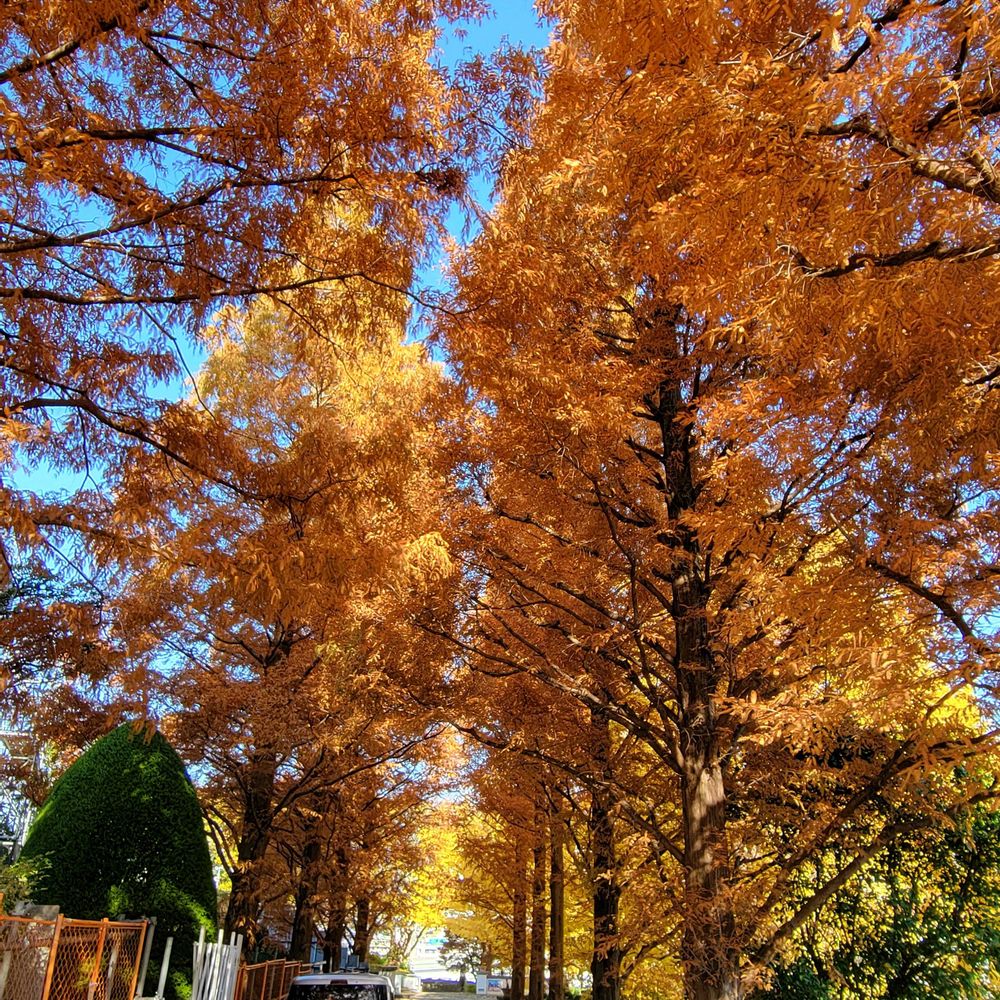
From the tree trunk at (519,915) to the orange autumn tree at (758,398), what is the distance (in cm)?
696

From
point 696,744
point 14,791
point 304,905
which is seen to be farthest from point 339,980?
point 14,791

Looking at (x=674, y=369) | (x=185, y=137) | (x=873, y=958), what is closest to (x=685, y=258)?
(x=674, y=369)

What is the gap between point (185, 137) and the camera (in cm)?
418

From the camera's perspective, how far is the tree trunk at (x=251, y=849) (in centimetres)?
1197

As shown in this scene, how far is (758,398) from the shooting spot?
15.0 ft

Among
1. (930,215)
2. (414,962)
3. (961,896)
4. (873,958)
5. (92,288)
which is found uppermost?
(92,288)

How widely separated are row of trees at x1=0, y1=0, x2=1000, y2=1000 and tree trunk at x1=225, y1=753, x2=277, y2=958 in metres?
4.32

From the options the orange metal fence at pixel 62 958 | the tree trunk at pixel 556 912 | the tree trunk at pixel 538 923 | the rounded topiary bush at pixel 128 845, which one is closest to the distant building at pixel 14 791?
the rounded topiary bush at pixel 128 845

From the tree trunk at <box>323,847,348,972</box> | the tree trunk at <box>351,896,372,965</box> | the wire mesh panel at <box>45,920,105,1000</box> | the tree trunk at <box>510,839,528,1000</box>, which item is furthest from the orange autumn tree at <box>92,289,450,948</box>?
the tree trunk at <box>351,896,372,965</box>

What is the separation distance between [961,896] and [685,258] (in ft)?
23.2

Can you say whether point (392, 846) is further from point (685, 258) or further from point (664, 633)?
point (685, 258)

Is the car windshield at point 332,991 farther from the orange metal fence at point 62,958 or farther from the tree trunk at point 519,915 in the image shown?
the tree trunk at point 519,915

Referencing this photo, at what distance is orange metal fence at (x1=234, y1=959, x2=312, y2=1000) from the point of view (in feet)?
31.8

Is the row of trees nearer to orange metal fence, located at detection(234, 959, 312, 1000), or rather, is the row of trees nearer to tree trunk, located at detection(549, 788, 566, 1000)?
tree trunk, located at detection(549, 788, 566, 1000)
